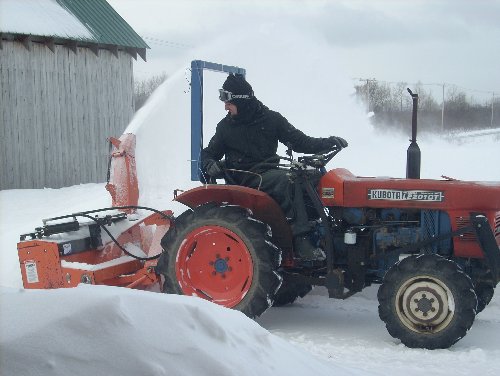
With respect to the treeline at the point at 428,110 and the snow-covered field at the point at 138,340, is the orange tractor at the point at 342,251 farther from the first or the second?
the treeline at the point at 428,110

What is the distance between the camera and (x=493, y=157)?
49.1ft

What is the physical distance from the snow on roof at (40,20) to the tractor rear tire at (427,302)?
11.6 m

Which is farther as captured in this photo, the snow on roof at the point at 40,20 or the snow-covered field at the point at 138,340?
the snow on roof at the point at 40,20

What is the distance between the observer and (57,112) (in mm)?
15312

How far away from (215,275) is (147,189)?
5374 mm

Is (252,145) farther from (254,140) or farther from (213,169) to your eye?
(213,169)

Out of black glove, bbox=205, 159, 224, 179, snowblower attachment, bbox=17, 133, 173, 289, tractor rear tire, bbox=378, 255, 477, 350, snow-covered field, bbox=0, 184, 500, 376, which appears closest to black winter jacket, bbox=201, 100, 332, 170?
black glove, bbox=205, 159, 224, 179

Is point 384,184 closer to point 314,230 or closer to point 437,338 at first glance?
point 314,230

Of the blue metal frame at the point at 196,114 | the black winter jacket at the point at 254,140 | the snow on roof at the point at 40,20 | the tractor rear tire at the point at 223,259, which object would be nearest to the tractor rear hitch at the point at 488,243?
the black winter jacket at the point at 254,140

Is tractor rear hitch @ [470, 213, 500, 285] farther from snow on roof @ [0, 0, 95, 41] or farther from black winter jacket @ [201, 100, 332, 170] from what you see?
snow on roof @ [0, 0, 95, 41]

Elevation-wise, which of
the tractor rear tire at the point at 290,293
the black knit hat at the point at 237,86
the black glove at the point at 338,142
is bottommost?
the tractor rear tire at the point at 290,293

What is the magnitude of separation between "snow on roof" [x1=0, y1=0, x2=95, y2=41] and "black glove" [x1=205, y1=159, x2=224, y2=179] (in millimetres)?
10146

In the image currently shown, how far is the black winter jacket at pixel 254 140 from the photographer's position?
218 inches

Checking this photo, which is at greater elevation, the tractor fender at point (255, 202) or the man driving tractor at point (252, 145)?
the man driving tractor at point (252, 145)
